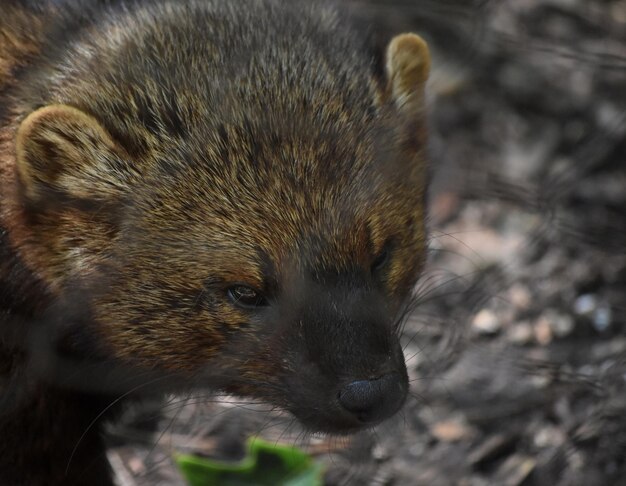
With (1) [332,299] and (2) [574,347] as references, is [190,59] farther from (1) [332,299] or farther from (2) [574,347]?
(2) [574,347]

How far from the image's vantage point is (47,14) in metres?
2.74

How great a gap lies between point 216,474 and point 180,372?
42 cm

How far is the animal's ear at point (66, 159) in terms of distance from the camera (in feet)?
7.79

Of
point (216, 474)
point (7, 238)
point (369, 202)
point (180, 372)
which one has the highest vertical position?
point (7, 238)

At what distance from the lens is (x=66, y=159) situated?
2445 millimetres

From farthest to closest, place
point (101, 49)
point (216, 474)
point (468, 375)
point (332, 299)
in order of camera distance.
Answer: point (468, 375)
point (216, 474)
point (101, 49)
point (332, 299)

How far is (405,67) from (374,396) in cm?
95

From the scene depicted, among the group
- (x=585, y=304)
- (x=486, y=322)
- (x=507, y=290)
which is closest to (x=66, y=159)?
(x=486, y=322)

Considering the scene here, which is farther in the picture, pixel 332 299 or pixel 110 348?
pixel 110 348

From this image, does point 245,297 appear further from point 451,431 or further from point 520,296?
point 520,296

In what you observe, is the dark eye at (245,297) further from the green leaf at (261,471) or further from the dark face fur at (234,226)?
the green leaf at (261,471)

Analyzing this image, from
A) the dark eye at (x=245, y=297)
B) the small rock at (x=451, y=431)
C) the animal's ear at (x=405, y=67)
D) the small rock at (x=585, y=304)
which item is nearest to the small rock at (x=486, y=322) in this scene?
the small rock at (x=585, y=304)

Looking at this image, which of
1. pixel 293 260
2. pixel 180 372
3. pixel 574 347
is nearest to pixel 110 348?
pixel 180 372

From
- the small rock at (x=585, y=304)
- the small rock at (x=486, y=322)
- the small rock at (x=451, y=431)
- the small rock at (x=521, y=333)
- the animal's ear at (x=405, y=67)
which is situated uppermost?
the animal's ear at (x=405, y=67)
